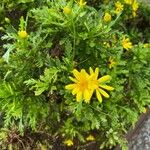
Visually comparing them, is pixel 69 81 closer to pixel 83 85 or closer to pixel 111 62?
pixel 83 85

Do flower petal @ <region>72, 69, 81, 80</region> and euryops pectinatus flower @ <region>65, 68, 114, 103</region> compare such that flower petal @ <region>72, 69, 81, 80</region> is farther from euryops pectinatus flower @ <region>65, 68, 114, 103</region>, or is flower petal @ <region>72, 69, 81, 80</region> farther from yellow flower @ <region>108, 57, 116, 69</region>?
yellow flower @ <region>108, 57, 116, 69</region>

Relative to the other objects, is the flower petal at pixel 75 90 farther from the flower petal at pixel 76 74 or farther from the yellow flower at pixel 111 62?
the yellow flower at pixel 111 62

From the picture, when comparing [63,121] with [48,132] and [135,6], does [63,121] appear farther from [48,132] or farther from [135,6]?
[135,6]

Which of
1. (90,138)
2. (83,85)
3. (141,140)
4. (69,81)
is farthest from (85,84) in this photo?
(141,140)

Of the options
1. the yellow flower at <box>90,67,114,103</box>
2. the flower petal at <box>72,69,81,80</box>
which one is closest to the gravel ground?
the yellow flower at <box>90,67,114,103</box>

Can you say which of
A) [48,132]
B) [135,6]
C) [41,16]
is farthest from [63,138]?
[135,6]

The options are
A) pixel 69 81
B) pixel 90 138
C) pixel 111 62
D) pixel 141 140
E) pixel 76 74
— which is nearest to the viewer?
pixel 76 74

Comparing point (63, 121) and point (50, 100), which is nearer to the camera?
point (50, 100)

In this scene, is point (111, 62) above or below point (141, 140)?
above
